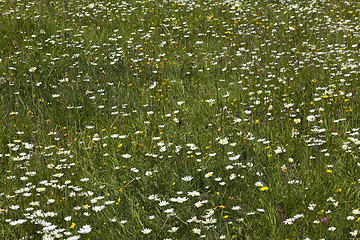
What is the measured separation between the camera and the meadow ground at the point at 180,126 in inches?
113

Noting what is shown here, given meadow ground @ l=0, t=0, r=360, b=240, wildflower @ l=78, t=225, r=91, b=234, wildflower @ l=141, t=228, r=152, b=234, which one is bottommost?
meadow ground @ l=0, t=0, r=360, b=240

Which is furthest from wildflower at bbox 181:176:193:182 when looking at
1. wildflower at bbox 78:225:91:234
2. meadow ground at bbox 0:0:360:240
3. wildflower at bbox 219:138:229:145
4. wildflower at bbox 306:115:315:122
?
wildflower at bbox 306:115:315:122

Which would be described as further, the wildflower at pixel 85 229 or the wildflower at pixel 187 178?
the wildflower at pixel 187 178

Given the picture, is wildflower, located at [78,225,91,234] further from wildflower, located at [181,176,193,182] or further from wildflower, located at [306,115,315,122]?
wildflower, located at [306,115,315,122]

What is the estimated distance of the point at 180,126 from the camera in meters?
4.21

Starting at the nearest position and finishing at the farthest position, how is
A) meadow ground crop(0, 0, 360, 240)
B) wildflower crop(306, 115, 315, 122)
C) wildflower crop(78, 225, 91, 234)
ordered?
wildflower crop(78, 225, 91, 234)
meadow ground crop(0, 0, 360, 240)
wildflower crop(306, 115, 315, 122)

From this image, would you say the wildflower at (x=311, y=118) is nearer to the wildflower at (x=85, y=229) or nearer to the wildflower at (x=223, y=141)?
the wildflower at (x=223, y=141)

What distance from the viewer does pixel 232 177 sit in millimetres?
3100

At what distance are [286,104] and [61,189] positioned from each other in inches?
97.8

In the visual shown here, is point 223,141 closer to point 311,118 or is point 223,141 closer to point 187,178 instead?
point 187,178

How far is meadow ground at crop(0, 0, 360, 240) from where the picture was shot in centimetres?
287

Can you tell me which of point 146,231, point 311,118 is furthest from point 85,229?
point 311,118

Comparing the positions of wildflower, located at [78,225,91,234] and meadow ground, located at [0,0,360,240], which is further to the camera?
meadow ground, located at [0,0,360,240]

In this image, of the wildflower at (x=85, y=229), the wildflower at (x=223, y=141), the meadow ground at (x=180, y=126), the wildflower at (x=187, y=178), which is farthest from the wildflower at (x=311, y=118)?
the wildflower at (x=85, y=229)
